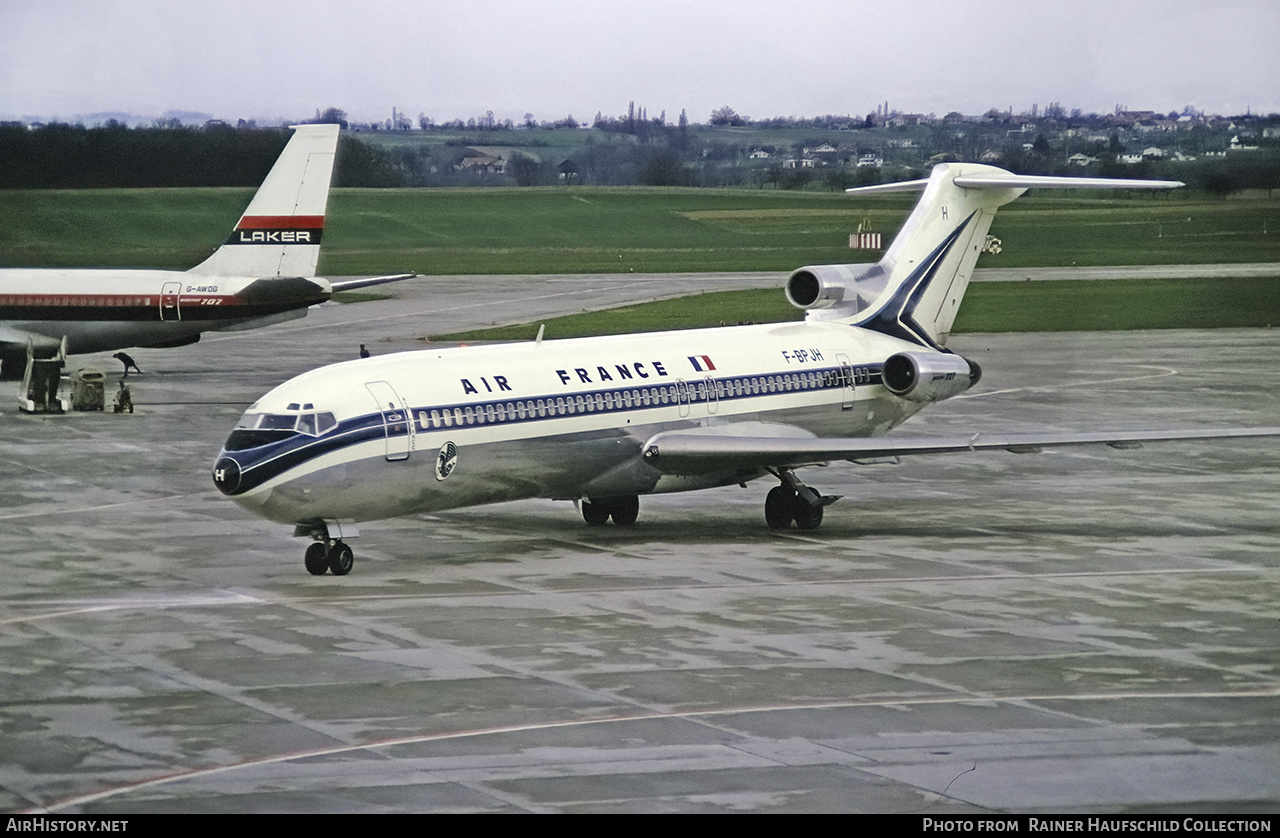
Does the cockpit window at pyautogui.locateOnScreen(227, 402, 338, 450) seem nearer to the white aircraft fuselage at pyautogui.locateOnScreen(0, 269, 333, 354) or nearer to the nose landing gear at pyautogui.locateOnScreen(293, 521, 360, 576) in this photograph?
the nose landing gear at pyautogui.locateOnScreen(293, 521, 360, 576)

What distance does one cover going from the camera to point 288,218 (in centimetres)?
4884

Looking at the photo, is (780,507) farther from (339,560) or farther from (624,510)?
(339,560)

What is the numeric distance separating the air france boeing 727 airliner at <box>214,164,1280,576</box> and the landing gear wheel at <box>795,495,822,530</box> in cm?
3

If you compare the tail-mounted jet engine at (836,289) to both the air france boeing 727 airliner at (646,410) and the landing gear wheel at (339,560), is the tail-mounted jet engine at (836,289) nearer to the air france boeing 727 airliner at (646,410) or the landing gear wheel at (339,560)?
the air france boeing 727 airliner at (646,410)

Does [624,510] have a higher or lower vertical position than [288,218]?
lower

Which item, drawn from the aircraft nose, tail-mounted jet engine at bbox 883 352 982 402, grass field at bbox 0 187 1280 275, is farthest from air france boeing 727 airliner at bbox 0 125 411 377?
the aircraft nose

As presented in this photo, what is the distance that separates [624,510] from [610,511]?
0.25 m

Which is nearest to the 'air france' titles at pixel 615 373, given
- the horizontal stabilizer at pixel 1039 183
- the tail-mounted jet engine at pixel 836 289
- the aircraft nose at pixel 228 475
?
the tail-mounted jet engine at pixel 836 289

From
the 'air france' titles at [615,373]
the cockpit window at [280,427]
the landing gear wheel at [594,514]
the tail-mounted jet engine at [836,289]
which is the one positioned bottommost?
the landing gear wheel at [594,514]

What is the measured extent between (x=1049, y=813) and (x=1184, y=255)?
45878 millimetres

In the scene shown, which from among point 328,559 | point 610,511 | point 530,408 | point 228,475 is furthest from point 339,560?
point 610,511

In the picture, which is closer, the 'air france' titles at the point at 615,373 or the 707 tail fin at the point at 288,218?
the 'air france' titles at the point at 615,373

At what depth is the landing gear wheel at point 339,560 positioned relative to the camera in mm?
26594
